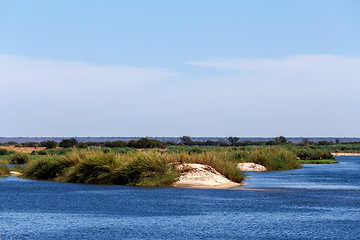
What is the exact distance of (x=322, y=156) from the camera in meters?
89.4

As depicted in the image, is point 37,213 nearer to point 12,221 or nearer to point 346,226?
point 12,221

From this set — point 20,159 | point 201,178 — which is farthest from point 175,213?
point 20,159

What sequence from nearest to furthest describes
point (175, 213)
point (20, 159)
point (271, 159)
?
point (175, 213), point (271, 159), point (20, 159)

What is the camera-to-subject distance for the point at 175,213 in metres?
24.0

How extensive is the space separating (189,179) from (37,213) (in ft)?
51.1

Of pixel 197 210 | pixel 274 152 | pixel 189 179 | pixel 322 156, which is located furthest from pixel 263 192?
pixel 322 156

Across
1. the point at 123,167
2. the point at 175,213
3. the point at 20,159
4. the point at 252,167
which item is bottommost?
the point at 175,213

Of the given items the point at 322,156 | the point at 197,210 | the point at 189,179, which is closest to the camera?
the point at 197,210

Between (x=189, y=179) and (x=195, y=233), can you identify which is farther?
(x=189, y=179)

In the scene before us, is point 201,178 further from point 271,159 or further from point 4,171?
point 271,159

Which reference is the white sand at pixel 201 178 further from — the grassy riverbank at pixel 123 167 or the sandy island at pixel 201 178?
the grassy riverbank at pixel 123 167

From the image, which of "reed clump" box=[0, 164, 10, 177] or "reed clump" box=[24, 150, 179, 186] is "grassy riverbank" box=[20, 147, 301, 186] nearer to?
"reed clump" box=[24, 150, 179, 186]

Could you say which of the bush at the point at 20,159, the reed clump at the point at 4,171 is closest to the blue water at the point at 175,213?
the reed clump at the point at 4,171

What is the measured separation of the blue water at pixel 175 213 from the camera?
63.5 ft
